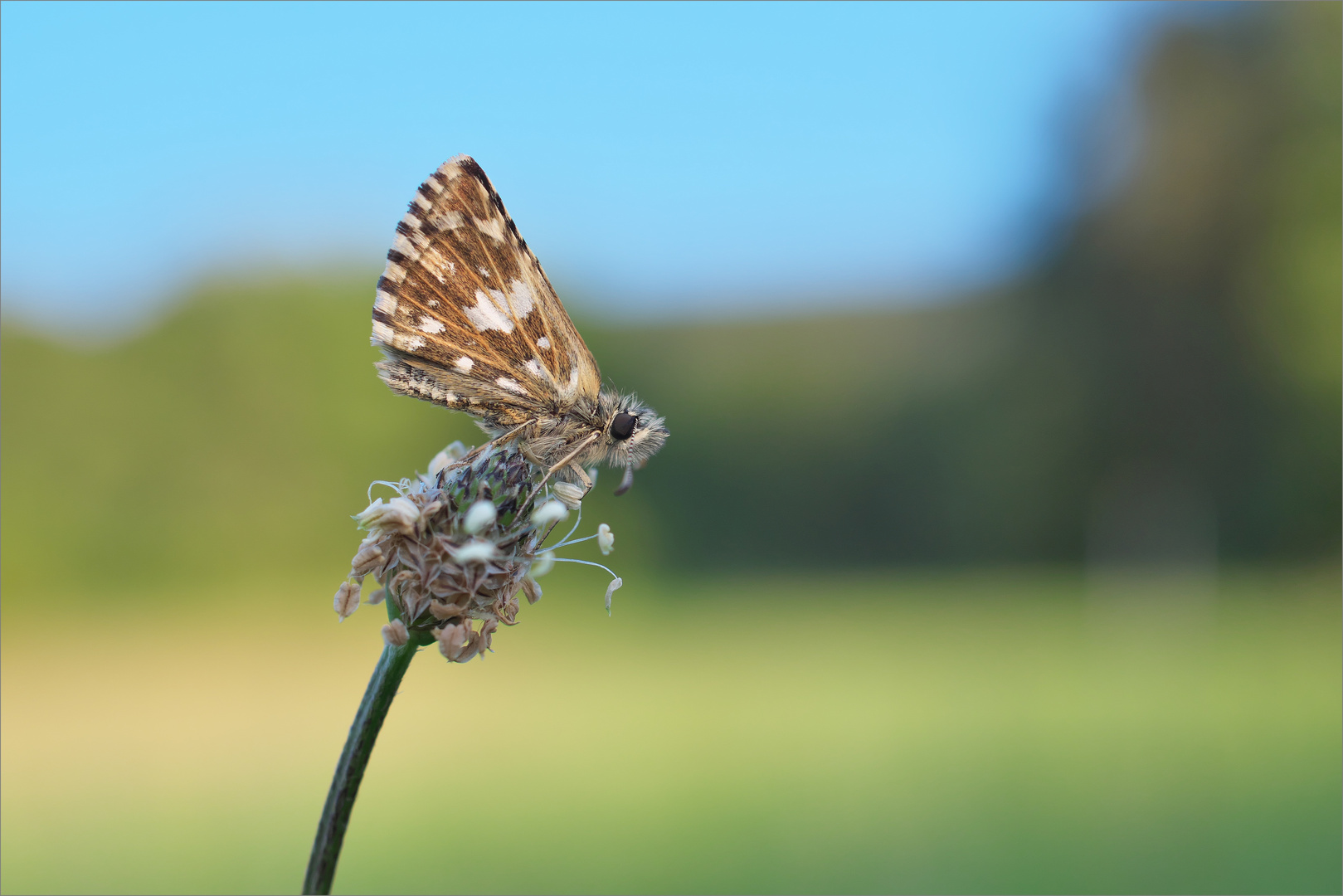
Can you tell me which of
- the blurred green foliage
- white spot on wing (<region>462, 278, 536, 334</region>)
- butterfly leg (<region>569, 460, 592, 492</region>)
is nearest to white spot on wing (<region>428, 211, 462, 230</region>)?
white spot on wing (<region>462, 278, 536, 334</region>)

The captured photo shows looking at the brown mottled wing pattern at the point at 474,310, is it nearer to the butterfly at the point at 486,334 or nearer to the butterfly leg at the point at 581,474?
the butterfly at the point at 486,334

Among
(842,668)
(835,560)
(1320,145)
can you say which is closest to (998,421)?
(835,560)

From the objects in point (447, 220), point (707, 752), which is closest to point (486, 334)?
point (447, 220)

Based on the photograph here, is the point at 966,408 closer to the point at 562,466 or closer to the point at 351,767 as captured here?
the point at 562,466

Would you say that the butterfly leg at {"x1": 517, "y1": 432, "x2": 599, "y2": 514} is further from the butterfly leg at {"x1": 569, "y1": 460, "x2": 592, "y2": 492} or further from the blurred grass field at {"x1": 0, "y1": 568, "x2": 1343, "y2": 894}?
the blurred grass field at {"x1": 0, "y1": 568, "x2": 1343, "y2": 894}

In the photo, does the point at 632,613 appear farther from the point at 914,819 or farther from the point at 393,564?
the point at 393,564
